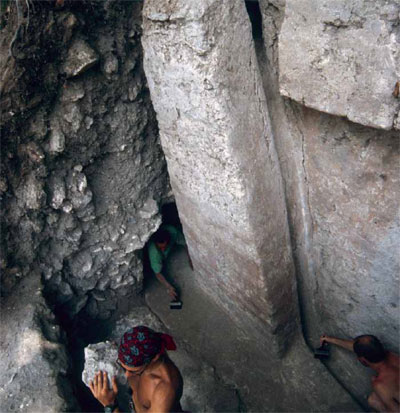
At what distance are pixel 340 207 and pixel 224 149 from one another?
74 cm

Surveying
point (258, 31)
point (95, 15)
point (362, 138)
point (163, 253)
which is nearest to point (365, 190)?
point (362, 138)

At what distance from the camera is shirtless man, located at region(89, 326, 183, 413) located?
2.15m

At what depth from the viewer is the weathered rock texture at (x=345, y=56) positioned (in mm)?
1341

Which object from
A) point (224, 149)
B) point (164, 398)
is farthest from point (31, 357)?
point (224, 149)

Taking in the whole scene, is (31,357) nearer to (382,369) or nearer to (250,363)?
(250,363)

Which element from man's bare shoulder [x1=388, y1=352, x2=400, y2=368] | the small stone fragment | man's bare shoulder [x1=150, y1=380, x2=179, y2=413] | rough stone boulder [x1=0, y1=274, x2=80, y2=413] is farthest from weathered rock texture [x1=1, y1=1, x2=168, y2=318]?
man's bare shoulder [x1=388, y1=352, x2=400, y2=368]

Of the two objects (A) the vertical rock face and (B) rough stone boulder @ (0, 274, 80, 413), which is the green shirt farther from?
(B) rough stone boulder @ (0, 274, 80, 413)

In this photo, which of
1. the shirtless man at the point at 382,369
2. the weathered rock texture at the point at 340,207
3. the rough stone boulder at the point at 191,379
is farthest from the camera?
the rough stone boulder at the point at 191,379

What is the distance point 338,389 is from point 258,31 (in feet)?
7.67

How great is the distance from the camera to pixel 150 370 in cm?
225

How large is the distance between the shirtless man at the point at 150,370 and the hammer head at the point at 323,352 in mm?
1071

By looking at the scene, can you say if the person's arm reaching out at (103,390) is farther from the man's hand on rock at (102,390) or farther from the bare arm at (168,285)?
the bare arm at (168,285)

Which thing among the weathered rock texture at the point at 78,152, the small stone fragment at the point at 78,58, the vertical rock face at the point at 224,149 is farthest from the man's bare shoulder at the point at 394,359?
the small stone fragment at the point at 78,58

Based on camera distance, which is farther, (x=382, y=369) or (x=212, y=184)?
(x=382, y=369)
